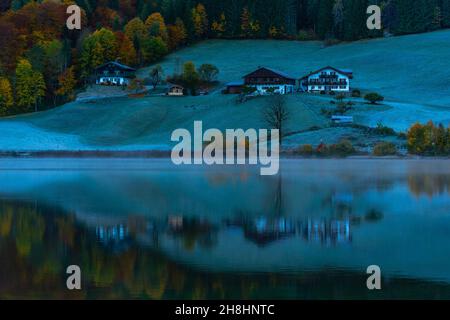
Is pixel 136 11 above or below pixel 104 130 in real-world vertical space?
above

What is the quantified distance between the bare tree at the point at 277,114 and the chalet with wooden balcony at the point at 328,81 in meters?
15.2

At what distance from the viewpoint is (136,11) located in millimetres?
176000

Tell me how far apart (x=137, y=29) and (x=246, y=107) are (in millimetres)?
56005

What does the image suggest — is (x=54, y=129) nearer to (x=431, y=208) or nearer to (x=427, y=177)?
(x=427, y=177)

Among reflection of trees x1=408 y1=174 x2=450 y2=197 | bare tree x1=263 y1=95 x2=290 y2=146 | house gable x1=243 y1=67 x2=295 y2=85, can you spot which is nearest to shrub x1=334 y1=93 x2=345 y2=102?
bare tree x1=263 y1=95 x2=290 y2=146

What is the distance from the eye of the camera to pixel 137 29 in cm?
15125

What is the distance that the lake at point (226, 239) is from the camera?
65.0 feet

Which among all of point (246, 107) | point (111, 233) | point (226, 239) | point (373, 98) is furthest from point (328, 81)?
point (226, 239)

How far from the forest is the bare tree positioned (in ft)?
143

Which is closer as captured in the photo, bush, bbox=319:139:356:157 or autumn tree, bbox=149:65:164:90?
bush, bbox=319:139:356:157

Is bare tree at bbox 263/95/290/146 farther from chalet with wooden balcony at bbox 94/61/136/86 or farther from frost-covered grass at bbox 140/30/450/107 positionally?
chalet with wooden balcony at bbox 94/61/136/86

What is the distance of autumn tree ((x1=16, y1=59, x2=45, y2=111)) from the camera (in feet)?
411

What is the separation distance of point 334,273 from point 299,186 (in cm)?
2731
